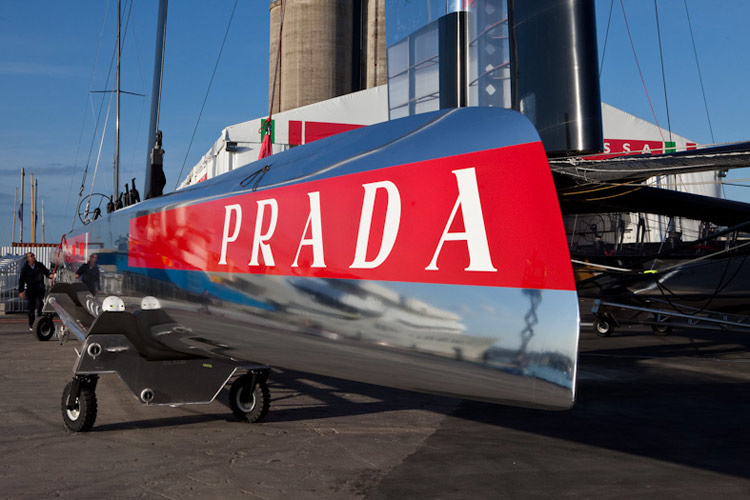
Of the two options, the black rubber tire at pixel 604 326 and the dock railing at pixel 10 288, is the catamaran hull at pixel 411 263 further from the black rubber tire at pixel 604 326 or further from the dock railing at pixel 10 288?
the dock railing at pixel 10 288

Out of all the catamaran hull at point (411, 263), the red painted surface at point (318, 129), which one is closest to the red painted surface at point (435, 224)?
the catamaran hull at point (411, 263)

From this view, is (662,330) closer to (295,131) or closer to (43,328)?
(295,131)

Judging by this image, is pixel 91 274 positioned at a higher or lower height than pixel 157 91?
lower

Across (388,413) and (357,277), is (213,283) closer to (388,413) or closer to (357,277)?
(357,277)

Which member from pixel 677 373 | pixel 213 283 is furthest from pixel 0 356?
pixel 677 373

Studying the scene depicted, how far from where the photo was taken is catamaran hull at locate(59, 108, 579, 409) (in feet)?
7.13

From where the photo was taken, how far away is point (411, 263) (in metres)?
2.43

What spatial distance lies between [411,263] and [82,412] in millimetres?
3838

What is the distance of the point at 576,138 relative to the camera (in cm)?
494

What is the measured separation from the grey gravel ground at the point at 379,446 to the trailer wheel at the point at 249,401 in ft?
0.47

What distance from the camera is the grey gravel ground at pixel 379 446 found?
3992 millimetres

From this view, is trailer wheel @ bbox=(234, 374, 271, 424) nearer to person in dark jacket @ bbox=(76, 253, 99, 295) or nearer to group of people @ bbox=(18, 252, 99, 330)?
person in dark jacket @ bbox=(76, 253, 99, 295)

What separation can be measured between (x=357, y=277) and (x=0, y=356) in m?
9.01

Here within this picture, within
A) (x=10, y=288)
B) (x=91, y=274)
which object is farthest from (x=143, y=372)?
(x=10, y=288)
